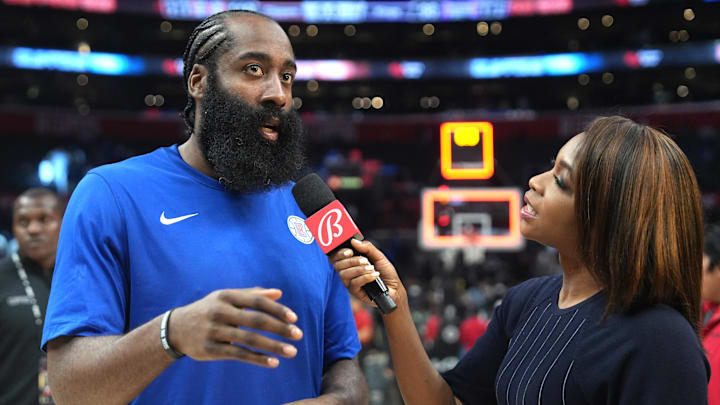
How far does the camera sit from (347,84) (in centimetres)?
2667

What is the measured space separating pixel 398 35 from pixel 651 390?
26.0 metres

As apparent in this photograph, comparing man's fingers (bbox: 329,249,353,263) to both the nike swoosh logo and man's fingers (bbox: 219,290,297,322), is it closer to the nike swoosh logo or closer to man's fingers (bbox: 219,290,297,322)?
the nike swoosh logo

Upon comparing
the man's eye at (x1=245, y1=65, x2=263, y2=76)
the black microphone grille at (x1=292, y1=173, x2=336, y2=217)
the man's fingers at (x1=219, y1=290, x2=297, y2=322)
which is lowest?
the man's fingers at (x1=219, y1=290, x2=297, y2=322)

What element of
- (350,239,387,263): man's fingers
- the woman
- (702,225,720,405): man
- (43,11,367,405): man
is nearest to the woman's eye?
the woman

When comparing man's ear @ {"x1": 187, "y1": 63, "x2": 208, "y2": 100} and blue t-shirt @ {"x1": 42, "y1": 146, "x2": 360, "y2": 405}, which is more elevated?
man's ear @ {"x1": 187, "y1": 63, "x2": 208, "y2": 100}

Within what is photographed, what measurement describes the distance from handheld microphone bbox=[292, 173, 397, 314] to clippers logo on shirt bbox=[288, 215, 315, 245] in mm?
86

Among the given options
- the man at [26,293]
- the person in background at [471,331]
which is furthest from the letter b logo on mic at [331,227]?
the person in background at [471,331]

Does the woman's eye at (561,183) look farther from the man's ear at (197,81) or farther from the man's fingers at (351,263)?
the man's ear at (197,81)

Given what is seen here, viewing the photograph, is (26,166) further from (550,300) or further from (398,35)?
(550,300)

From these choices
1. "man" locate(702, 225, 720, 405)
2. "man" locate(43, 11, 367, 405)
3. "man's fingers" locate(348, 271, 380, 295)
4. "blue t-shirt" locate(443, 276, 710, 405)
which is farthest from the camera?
"man" locate(702, 225, 720, 405)

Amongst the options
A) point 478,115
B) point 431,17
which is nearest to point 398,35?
point 431,17

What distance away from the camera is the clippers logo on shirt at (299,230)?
1.96m

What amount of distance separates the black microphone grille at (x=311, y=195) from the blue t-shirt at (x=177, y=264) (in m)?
0.09

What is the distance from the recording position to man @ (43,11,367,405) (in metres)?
1.38
